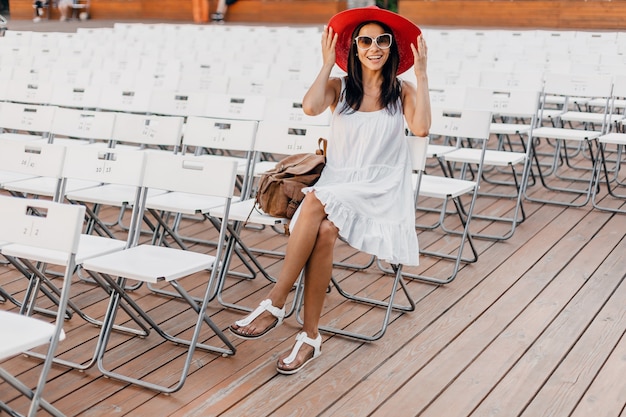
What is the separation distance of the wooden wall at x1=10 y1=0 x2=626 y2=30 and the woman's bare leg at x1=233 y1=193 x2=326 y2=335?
15.2 meters

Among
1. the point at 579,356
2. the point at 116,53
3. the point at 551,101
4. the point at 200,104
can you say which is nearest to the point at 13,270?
the point at 200,104

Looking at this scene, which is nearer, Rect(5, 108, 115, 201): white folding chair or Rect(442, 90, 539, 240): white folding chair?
Rect(5, 108, 115, 201): white folding chair

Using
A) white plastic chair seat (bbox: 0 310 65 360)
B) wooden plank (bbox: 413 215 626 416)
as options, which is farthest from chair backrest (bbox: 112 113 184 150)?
white plastic chair seat (bbox: 0 310 65 360)

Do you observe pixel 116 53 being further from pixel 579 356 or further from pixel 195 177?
pixel 579 356

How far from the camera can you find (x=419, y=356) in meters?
3.96

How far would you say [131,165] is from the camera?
403cm

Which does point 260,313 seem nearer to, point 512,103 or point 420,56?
point 420,56

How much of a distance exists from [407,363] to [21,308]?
190cm

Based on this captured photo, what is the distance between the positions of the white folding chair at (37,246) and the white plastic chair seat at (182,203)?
1.25m

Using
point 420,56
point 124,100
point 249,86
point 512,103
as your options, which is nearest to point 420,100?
point 420,56

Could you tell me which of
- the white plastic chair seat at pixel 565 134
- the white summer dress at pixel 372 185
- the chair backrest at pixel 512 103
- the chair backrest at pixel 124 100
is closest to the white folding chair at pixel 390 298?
the white summer dress at pixel 372 185

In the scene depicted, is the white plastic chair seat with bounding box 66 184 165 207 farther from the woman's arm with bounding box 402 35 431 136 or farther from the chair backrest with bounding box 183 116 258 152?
the woman's arm with bounding box 402 35 431 136

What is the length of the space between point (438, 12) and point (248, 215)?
16115 mm

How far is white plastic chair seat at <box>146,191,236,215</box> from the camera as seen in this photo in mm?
4430
